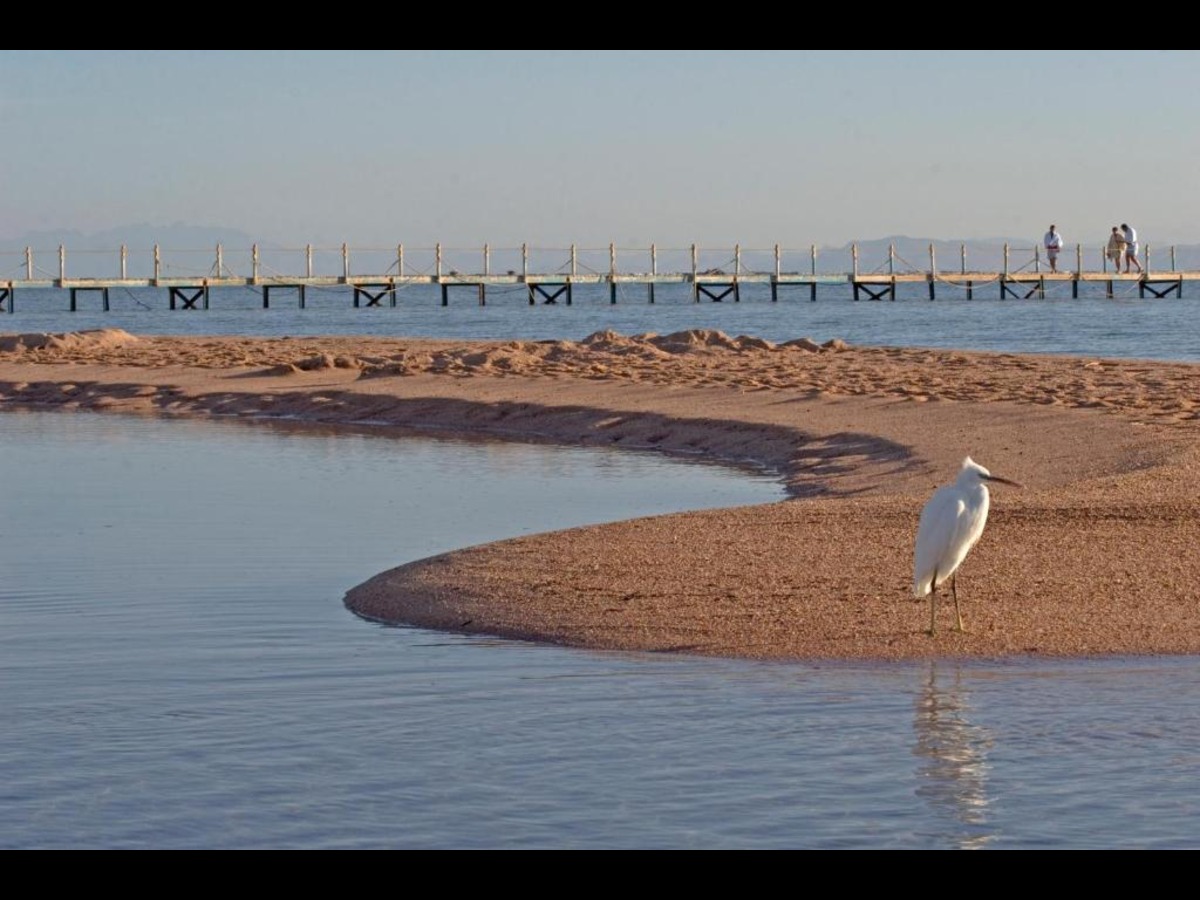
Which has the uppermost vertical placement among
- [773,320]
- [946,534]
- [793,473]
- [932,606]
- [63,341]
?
[773,320]

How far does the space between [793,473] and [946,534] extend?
23.0 ft

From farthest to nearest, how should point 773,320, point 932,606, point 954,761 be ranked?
point 773,320 < point 932,606 < point 954,761

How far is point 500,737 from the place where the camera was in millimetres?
6984

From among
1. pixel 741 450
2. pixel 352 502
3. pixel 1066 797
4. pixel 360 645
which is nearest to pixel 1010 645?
pixel 1066 797

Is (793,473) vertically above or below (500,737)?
above

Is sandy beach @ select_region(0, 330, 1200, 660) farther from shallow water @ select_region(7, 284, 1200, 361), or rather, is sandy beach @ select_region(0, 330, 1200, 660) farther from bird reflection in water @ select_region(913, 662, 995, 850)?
shallow water @ select_region(7, 284, 1200, 361)

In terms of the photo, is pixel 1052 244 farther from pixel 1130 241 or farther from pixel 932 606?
pixel 932 606

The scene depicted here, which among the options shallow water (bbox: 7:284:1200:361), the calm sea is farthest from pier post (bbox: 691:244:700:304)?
the calm sea

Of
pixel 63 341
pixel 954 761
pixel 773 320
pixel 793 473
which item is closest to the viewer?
pixel 954 761

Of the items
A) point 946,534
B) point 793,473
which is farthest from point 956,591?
point 793,473

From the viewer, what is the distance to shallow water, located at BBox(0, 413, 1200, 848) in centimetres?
593
